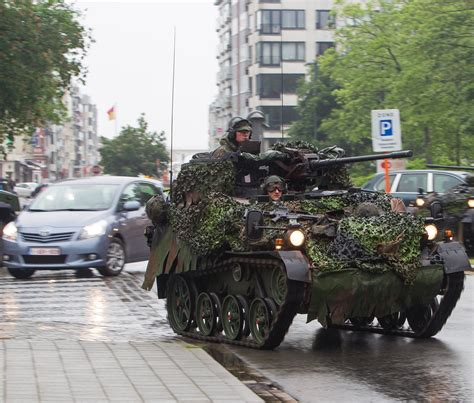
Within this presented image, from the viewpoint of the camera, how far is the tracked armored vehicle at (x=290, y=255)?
10.5m

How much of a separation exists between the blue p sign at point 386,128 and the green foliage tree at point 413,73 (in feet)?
56.4

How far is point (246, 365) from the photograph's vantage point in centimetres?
1012

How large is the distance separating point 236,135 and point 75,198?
7867 millimetres

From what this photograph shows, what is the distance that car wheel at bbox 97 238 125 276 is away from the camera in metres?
19.0

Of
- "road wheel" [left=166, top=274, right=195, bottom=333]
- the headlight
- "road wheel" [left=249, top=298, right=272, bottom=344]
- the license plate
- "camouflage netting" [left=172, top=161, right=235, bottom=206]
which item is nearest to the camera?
"road wheel" [left=249, top=298, right=272, bottom=344]

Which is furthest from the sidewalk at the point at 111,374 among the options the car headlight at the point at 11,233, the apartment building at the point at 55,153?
the apartment building at the point at 55,153

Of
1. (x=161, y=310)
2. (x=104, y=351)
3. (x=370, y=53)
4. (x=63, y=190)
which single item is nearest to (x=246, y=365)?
(x=104, y=351)

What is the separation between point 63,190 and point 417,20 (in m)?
32.0

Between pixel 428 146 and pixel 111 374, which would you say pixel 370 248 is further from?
pixel 428 146

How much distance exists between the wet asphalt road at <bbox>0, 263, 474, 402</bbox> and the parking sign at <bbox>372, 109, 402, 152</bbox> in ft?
23.5

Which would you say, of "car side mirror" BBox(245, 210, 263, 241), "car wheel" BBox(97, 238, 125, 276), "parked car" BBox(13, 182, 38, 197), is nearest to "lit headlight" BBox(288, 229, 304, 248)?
"car side mirror" BBox(245, 210, 263, 241)

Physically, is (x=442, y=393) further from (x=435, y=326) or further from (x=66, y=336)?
(x=66, y=336)

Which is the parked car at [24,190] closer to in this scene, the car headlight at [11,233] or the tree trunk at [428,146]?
the tree trunk at [428,146]

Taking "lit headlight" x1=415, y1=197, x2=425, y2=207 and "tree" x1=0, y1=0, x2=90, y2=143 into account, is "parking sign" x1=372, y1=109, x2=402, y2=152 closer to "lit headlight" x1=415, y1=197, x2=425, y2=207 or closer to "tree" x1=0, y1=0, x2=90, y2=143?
"lit headlight" x1=415, y1=197, x2=425, y2=207
